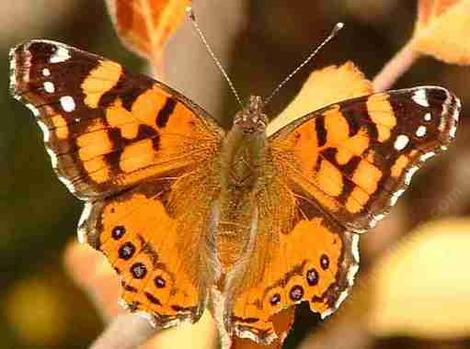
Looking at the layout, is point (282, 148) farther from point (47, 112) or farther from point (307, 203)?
point (47, 112)

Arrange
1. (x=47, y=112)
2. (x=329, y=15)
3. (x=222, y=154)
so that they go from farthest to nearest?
(x=329, y=15)
(x=222, y=154)
(x=47, y=112)

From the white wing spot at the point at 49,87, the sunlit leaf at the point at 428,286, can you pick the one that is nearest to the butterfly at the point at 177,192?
the white wing spot at the point at 49,87

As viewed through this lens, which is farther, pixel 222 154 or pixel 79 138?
pixel 222 154

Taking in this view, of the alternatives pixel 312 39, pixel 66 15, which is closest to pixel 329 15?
pixel 312 39

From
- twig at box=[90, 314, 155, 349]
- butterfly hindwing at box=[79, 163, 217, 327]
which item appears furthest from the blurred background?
twig at box=[90, 314, 155, 349]

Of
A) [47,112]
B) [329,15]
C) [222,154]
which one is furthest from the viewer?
[329,15]

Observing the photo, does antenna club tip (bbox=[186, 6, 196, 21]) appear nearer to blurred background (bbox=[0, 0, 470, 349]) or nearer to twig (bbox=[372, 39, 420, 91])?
blurred background (bbox=[0, 0, 470, 349])

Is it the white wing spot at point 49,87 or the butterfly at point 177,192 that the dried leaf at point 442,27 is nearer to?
the butterfly at point 177,192
